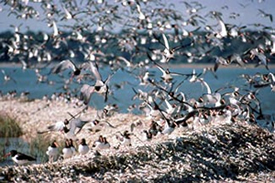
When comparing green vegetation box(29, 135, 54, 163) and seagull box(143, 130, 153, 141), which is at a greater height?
seagull box(143, 130, 153, 141)

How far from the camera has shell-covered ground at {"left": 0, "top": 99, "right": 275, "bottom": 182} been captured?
28.8ft

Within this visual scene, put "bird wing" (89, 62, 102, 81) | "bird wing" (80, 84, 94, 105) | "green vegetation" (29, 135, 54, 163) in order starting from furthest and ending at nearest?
"green vegetation" (29, 135, 54, 163) < "bird wing" (89, 62, 102, 81) < "bird wing" (80, 84, 94, 105)

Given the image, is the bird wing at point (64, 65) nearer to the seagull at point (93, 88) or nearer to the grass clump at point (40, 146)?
the seagull at point (93, 88)

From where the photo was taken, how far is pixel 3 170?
8.53 metres

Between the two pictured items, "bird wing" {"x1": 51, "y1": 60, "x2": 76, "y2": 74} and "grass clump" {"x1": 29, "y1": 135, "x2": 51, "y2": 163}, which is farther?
"grass clump" {"x1": 29, "y1": 135, "x2": 51, "y2": 163}

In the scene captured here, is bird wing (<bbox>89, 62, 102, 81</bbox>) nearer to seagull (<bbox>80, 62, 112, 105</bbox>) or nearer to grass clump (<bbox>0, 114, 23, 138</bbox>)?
seagull (<bbox>80, 62, 112, 105</bbox>)

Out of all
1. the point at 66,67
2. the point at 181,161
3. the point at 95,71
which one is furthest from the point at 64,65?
the point at 181,161

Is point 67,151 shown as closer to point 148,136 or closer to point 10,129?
point 148,136

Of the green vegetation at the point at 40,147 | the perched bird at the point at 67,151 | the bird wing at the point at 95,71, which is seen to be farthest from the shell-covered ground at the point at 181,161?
the green vegetation at the point at 40,147

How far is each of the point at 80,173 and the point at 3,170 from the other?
1.00 meters

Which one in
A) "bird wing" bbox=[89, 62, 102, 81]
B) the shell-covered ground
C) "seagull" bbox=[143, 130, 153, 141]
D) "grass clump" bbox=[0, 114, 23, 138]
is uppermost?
"bird wing" bbox=[89, 62, 102, 81]

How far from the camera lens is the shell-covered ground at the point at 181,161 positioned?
8.78 m

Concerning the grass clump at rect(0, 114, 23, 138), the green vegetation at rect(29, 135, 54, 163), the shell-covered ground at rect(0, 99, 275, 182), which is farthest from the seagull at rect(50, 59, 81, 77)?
the grass clump at rect(0, 114, 23, 138)

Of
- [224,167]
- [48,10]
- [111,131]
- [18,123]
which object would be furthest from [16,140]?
[224,167]
